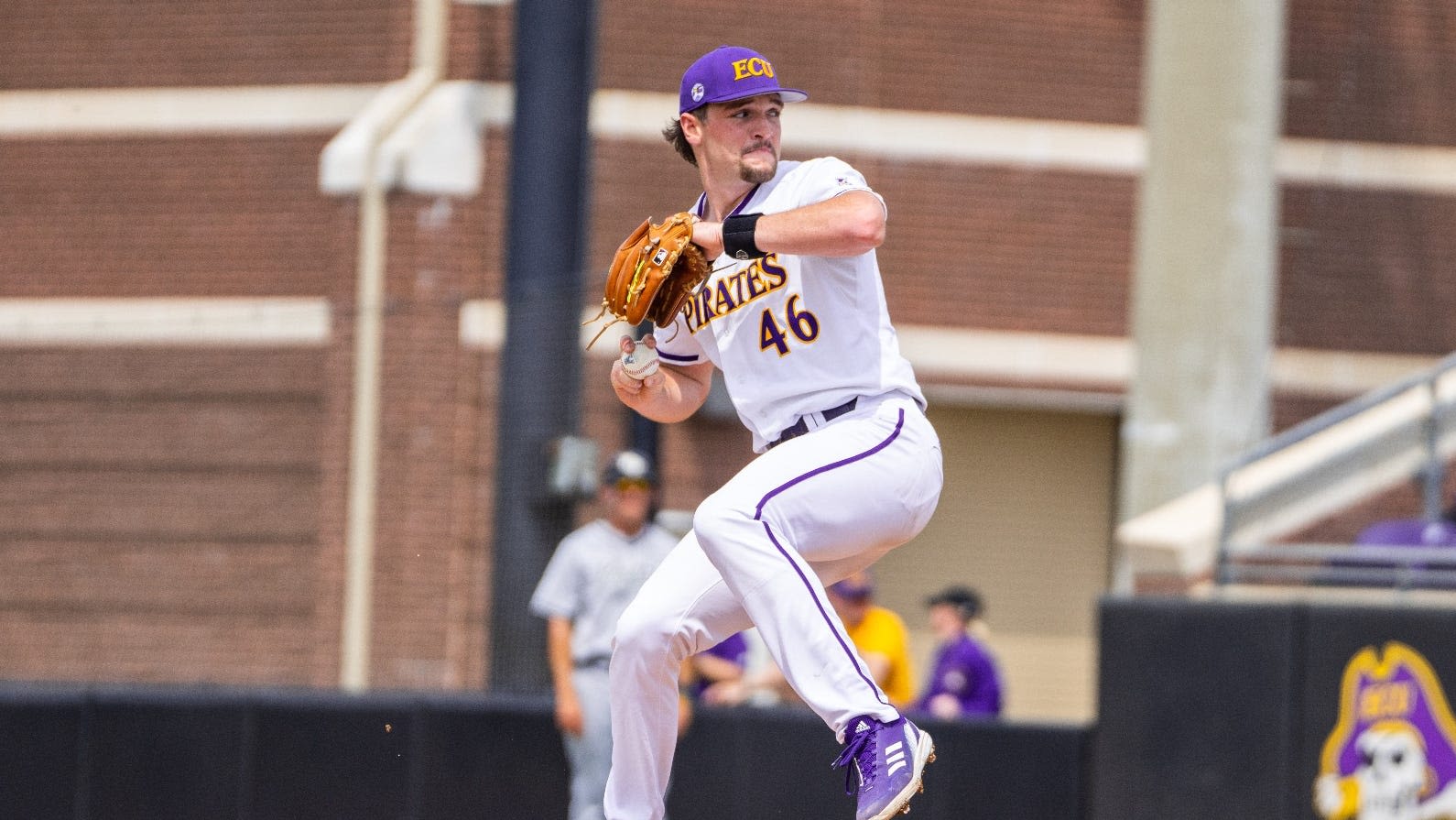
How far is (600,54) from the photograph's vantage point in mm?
13977

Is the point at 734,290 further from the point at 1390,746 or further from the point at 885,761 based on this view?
the point at 1390,746

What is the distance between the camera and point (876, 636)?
9.96 metres

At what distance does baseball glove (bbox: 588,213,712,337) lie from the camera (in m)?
5.06

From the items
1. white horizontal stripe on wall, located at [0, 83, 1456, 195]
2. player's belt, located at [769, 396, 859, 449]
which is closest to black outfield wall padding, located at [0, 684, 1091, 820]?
player's belt, located at [769, 396, 859, 449]

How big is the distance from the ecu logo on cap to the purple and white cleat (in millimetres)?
1740

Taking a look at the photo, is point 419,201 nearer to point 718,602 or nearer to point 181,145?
point 181,145

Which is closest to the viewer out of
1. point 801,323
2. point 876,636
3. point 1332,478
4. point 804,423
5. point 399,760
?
point 801,323

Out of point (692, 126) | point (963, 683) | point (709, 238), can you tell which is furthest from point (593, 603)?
point (709, 238)

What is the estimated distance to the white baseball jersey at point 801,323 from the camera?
5273mm

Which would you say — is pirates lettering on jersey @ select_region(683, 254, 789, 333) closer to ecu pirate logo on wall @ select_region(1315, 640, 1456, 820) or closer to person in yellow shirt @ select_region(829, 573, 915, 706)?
person in yellow shirt @ select_region(829, 573, 915, 706)

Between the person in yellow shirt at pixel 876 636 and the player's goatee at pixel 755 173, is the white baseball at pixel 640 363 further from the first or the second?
the person in yellow shirt at pixel 876 636

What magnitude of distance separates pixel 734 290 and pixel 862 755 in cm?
134

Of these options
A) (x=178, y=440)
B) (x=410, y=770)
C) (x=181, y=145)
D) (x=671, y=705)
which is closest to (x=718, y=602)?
(x=671, y=705)

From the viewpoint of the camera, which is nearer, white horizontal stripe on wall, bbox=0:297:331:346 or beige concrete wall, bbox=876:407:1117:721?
white horizontal stripe on wall, bbox=0:297:331:346
